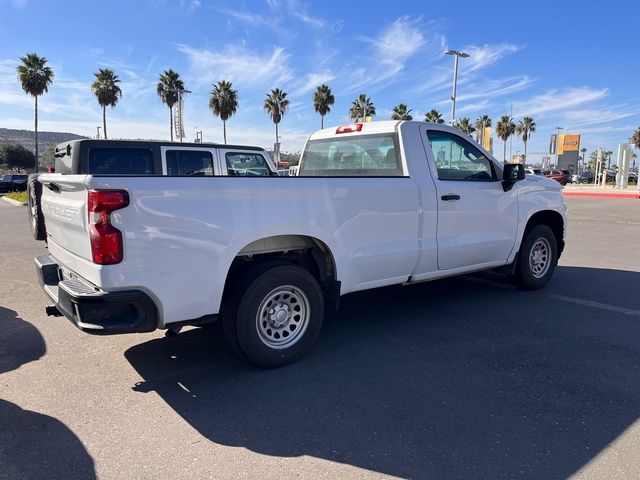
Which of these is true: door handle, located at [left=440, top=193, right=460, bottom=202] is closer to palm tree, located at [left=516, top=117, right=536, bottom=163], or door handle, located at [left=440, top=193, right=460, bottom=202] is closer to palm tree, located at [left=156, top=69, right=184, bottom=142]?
palm tree, located at [left=156, top=69, right=184, bottom=142]

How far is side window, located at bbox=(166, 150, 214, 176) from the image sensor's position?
910 centimetres

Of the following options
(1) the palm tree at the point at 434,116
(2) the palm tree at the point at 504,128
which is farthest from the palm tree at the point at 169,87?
(2) the palm tree at the point at 504,128

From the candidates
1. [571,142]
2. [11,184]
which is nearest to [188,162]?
[11,184]

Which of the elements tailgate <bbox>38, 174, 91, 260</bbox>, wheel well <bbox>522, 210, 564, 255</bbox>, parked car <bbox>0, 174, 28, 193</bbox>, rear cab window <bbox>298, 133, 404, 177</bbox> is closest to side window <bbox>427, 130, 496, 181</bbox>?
rear cab window <bbox>298, 133, 404, 177</bbox>

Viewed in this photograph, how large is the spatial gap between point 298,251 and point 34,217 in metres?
2.47

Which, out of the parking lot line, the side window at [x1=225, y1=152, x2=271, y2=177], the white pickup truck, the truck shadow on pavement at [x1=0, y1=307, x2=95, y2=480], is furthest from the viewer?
the side window at [x1=225, y1=152, x2=271, y2=177]

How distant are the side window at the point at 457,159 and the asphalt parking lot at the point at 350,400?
1526 mm

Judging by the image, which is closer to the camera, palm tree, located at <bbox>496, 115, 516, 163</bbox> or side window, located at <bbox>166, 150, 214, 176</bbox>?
side window, located at <bbox>166, 150, 214, 176</bbox>

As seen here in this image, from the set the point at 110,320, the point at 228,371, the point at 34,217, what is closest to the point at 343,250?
the point at 228,371

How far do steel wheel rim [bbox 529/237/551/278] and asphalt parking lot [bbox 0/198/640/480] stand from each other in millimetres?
884

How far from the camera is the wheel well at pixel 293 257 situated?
3.85m

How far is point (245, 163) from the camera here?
10.6 metres

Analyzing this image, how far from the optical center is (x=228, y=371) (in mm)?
3949

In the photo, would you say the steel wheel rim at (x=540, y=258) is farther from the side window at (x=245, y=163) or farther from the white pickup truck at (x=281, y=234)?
the side window at (x=245, y=163)
